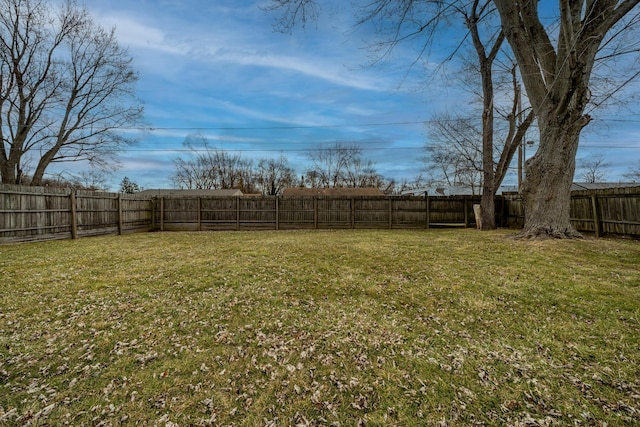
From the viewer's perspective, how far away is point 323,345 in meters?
2.48

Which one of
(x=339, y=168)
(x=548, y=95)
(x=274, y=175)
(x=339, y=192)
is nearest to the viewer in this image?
(x=548, y=95)

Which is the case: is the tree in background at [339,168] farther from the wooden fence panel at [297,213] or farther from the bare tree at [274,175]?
the wooden fence panel at [297,213]

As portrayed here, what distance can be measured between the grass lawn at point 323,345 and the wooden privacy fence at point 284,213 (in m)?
7.94

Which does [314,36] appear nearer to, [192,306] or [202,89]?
[192,306]

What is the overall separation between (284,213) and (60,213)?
7892 mm

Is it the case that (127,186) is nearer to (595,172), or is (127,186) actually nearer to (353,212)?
(353,212)

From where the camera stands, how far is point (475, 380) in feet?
6.48

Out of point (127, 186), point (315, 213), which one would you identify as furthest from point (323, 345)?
point (127, 186)

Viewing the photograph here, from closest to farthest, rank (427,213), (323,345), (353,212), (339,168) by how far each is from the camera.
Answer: (323,345) → (427,213) → (353,212) → (339,168)

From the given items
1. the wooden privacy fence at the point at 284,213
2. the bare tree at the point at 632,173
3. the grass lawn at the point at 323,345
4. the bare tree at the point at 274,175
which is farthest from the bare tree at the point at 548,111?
the bare tree at the point at 632,173

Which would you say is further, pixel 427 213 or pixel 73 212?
pixel 427 213

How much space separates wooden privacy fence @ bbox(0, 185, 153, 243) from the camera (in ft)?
24.8

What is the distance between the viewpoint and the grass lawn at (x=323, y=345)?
1.72 meters

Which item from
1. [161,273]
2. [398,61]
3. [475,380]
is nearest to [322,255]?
[161,273]
